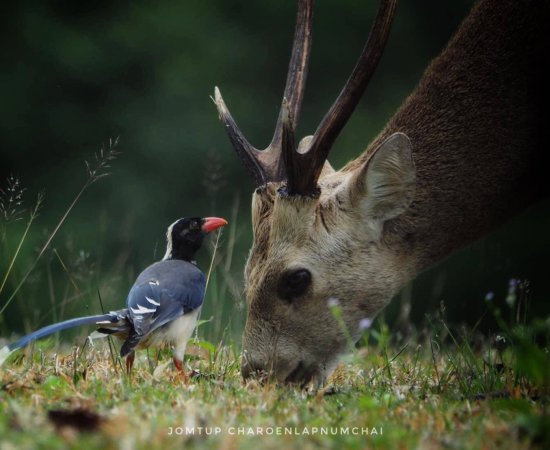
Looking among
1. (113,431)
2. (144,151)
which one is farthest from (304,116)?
(113,431)

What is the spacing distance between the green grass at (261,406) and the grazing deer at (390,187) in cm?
32

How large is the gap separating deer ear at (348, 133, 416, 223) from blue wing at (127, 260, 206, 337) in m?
0.94

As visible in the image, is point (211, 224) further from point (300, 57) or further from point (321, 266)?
point (300, 57)

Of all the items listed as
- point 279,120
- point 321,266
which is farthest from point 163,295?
point 279,120

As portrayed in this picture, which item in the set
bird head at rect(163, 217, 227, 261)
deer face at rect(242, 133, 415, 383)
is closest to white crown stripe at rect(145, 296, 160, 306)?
deer face at rect(242, 133, 415, 383)

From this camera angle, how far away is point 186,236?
543cm

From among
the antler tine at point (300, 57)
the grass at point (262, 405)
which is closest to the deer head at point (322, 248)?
the grass at point (262, 405)

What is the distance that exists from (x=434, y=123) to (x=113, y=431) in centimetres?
317

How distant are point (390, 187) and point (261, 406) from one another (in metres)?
1.76

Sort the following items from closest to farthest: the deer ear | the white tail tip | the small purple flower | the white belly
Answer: the white tail tip → the small purple flower → the white belly → the deer ear

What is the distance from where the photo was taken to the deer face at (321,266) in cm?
496

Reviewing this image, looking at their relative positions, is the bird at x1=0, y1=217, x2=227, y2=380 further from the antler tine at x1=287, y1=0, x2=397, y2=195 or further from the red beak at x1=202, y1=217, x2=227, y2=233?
the antler tine at x1=287, y1=0, x2=397, y2=195

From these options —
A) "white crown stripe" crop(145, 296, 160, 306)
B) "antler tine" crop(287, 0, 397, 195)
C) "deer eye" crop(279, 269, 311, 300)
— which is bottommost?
"white crown stripe" crop(145, 296, 160, 306)

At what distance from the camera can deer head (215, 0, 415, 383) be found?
4.96m
